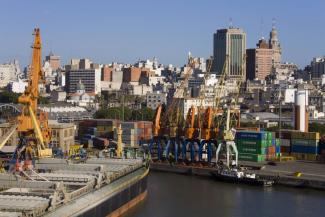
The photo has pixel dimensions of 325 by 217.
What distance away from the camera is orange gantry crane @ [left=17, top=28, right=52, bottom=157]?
22828mm

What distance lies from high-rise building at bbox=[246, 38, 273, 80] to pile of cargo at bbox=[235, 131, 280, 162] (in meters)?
86.8

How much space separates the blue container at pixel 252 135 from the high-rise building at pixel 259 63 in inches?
3425

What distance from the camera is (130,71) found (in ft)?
371

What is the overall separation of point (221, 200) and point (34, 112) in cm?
731

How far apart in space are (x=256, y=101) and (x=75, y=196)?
6572cm

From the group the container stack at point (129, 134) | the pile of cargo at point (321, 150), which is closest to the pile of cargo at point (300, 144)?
the pile of cargo at point (321, 150)

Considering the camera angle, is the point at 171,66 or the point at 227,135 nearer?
the point at 227,135

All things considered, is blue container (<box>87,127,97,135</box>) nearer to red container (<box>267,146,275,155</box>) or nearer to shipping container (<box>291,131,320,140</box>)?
red container (<box>267,146,275,155</box>)

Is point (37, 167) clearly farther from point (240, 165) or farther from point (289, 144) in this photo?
point (289, 144)

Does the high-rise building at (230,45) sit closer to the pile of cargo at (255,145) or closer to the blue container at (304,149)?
the blue container at (304,149)

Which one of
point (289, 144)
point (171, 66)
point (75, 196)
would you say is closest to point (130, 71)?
point (171, 66)

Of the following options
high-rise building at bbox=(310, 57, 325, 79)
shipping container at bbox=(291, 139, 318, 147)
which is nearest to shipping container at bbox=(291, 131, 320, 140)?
shipping container at bbox=(291, 139, 318, 147)

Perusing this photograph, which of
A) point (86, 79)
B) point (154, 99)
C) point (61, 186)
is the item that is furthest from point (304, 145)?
point (86, 79)

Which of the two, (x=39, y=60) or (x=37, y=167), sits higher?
A: (x=39, y=60)
